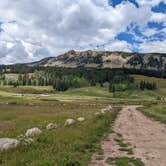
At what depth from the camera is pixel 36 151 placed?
16.1 metres

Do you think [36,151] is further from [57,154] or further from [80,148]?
[80,148]

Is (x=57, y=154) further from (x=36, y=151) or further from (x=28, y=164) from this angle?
(x=28, y=164)

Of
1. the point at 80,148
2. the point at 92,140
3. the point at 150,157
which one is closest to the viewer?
the point at 150,157

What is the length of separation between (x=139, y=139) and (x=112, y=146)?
4.51 meters

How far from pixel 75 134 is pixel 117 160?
786 cm

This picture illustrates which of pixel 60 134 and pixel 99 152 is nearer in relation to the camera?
pixel 99 152

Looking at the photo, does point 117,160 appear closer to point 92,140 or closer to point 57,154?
point 57,154

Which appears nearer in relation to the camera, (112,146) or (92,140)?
(112,146)

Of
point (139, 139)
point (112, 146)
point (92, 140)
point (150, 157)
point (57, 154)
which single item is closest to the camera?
point (57, 154)

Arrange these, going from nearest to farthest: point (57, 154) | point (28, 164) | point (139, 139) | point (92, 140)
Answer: point (28, 164)
point (57, 154)
point (92, 140)
point (139, 139)

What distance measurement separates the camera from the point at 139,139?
959 inches

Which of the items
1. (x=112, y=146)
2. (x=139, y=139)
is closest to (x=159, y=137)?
(x=139, y=139)

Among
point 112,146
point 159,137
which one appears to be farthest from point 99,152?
point 159,137

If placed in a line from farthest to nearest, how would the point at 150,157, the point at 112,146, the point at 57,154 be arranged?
the point at 112,146, the point at 150,157, the point at 57,154
